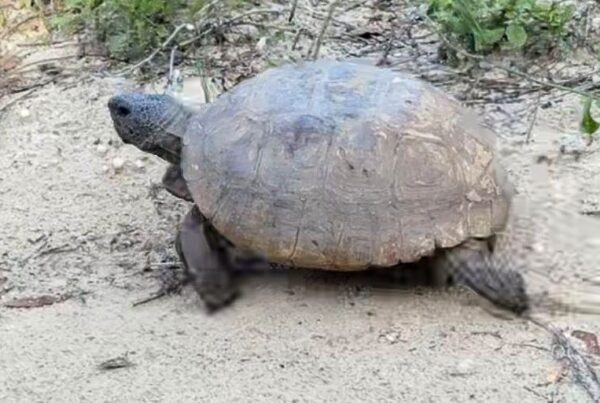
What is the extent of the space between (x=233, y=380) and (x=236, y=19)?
2766 mm

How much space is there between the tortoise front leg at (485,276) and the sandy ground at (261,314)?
56 millimetres

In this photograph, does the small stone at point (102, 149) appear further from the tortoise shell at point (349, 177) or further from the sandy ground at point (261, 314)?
the tortoise shell at point (349, 177)

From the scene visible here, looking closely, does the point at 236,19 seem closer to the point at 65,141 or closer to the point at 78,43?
the point at 78,43

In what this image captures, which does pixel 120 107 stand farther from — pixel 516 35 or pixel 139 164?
pixel 516 35

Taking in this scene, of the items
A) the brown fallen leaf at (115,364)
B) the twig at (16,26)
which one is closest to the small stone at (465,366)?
the brown fallen leaf at (115,364)

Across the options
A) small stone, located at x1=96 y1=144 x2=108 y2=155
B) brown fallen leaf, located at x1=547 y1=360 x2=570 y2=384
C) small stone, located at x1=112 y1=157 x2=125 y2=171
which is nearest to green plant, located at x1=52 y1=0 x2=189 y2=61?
small stone, located at x1=96 y1=144 x2=108 y2=155

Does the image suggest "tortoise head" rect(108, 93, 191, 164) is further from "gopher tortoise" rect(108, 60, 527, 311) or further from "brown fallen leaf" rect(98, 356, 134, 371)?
"brown fallen leaf" rect(98, 356, 134, 371)

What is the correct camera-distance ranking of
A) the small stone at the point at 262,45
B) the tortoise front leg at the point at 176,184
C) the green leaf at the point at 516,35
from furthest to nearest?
the small stone at the point at 262,45
the green leaf at the point at 516,35
the tortoise front leg at the point at 176,184

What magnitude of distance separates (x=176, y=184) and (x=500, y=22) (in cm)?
192

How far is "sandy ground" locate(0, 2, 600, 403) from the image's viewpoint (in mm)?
3180

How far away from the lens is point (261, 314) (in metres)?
3.55

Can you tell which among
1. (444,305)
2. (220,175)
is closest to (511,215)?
(444,305)

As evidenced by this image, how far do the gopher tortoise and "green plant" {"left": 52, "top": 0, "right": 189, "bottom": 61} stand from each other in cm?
178

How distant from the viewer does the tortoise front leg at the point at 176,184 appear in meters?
3.88
